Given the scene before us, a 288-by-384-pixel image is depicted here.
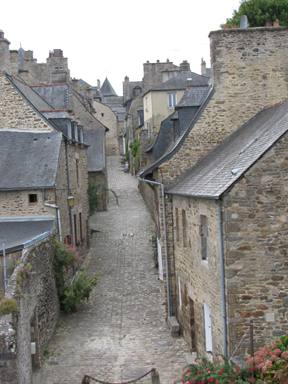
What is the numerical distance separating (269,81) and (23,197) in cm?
909

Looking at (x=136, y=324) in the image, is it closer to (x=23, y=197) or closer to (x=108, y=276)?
(x=108, y=276)

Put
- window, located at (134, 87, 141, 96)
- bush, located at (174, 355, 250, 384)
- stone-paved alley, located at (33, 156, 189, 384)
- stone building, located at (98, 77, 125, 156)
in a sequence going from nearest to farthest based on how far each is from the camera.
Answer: bush, located at (174, 355, 250, 384)
stone-paved alley, located at (33, 156, 189, 384)
window, located at (134, 87, 141, 96)
stone building, located at (98, 77, 125, 156)

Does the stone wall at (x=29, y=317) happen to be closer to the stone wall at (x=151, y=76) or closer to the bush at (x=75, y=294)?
the bush at (x=75, y=294)

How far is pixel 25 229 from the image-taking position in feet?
42.0

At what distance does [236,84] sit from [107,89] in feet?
228

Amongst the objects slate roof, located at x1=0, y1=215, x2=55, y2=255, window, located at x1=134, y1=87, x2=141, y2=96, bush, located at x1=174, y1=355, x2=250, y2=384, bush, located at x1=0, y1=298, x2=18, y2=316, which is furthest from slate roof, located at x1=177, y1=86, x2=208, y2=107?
window, located at x1=134, y1=87, x2=141, y2=96

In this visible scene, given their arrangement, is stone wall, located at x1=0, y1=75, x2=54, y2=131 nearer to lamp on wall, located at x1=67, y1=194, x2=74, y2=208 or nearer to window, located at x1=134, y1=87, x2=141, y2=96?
lamp on wall, located at x1=67, y1=194, x2=74, y2=208

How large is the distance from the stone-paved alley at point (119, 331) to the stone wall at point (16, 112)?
6.85 m

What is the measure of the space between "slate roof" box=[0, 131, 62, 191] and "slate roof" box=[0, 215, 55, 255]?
1.12m

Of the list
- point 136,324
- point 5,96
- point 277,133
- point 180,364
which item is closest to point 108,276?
point 136,324

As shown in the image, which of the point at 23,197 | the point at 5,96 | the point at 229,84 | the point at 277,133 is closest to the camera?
the point at 277,133

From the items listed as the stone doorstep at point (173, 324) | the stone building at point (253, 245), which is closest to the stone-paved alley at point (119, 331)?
the stone doorstep at point (173, 324)

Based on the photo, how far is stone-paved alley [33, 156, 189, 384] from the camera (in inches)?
388

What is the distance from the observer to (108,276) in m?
17.0
